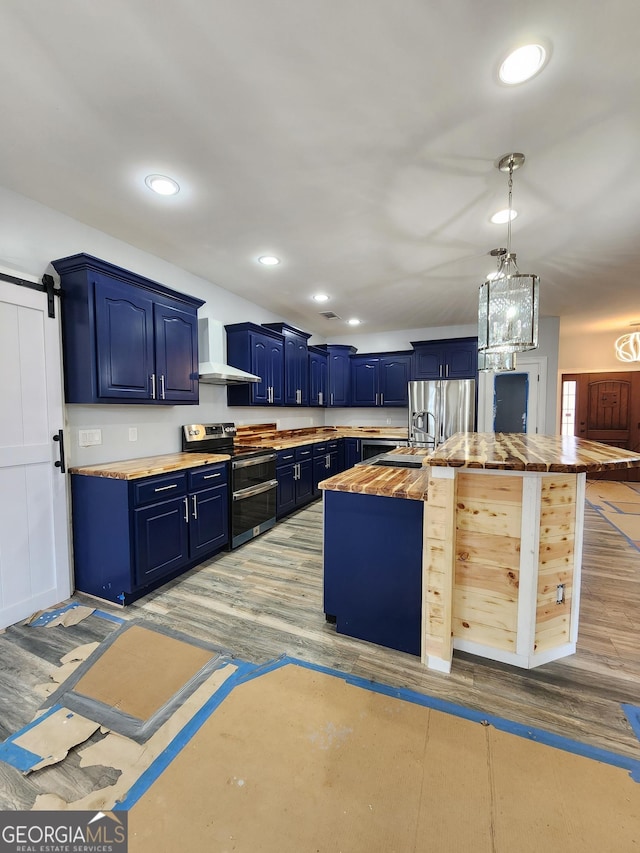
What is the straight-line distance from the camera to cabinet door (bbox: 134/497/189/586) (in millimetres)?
2414

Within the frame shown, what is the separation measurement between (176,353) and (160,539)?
1567 mm

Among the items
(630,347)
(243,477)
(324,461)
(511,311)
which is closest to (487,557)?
(511,311)

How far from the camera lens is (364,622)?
6.61ft

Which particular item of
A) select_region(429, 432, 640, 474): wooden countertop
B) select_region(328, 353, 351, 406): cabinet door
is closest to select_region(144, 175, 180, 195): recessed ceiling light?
select_region(429, 432, 640, 474): wooden countertop

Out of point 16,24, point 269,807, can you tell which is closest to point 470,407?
point 269,807

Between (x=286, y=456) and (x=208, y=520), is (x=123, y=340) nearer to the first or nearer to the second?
(x=208, y=520)

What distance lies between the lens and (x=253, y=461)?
11.7ft

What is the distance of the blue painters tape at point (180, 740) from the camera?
1.20m

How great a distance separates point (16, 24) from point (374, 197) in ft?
5.76

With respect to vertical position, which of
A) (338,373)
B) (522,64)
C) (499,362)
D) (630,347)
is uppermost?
(522,64)

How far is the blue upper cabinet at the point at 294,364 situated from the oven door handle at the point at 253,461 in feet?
3.67

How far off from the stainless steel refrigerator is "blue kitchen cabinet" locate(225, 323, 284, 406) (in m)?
2.27

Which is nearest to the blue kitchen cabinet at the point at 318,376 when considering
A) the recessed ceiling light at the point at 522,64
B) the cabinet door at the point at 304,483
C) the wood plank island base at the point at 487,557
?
the cabinet door at the point at 304,483

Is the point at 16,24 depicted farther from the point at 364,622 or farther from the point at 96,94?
the point at 364,622
